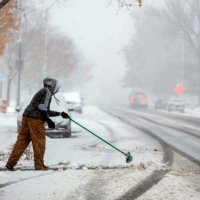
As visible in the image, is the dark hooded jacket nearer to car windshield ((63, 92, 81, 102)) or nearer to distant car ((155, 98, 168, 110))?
car windshield ((63, 92, 81, 102))

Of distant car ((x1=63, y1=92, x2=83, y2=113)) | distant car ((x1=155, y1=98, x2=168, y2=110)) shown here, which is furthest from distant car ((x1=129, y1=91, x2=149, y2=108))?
distant car ((x1=63, y1=92, x2=83, y2=113))

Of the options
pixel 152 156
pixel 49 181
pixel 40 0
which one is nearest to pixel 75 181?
pixel 49 181

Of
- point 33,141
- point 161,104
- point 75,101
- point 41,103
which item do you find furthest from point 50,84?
point 161,104

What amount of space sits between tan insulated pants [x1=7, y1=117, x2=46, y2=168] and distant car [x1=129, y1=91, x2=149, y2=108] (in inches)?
1824

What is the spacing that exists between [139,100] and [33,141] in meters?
46.6

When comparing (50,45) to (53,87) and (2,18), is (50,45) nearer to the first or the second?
(2,18)

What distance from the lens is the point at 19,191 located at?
18.6 feet

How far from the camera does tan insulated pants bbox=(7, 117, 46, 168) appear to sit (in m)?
7.33

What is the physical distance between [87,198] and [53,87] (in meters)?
2.71

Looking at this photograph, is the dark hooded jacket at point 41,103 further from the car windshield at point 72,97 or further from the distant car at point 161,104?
the distant car at point 161,104

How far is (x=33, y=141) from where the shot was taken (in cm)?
740

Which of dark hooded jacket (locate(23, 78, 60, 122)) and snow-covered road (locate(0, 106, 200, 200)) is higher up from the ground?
dark hooded jacket (locate(23, 78, 60, 122))

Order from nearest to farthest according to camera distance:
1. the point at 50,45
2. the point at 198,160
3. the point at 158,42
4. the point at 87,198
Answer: the point at 87,198 < the point at 198,160 < the point at 50,45 < the point at 158,42

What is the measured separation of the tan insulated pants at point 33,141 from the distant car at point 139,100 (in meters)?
46.3
